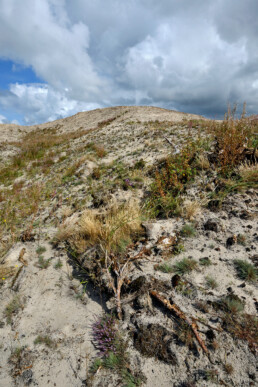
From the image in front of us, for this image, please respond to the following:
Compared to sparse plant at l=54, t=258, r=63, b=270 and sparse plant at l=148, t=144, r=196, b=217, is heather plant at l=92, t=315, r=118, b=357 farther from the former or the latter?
sparse plant at l=148, t=144, r=196, b=217

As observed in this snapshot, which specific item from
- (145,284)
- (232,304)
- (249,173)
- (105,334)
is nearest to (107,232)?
(145,284)

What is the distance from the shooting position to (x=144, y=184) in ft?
18.4

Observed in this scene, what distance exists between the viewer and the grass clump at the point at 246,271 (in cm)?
258

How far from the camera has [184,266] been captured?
9.47ft

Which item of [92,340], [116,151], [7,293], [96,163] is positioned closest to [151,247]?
[92,340]

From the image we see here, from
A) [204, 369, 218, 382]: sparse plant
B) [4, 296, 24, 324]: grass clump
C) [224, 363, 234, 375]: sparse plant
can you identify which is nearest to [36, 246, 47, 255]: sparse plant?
[4, 296, 24, 324]: grass clump

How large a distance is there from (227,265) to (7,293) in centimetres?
350

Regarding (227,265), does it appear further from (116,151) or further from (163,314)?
(116,151)

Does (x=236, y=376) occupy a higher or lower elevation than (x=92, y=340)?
lower

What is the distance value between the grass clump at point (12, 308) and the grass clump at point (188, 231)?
9.59 ft

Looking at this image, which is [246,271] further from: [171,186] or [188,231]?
[171,186]

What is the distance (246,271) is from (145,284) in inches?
57.6

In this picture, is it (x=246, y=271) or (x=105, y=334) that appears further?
(x=246, y=271)

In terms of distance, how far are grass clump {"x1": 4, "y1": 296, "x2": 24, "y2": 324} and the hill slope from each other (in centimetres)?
1
